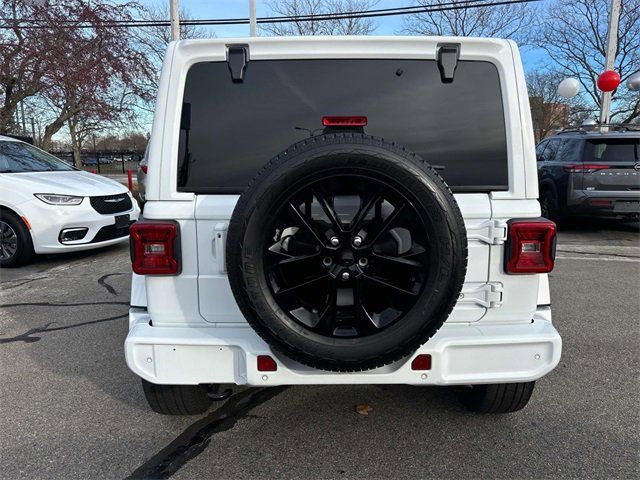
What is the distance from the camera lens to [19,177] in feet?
20.6

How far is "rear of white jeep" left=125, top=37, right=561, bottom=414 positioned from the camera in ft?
6.52

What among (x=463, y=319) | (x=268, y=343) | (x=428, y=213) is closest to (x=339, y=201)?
(x=428, y=213)

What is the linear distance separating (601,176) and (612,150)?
491 mm

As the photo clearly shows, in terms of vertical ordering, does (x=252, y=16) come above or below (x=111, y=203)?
above

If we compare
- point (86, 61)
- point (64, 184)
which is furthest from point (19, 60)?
point (64, 184)

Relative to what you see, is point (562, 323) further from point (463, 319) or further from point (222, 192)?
point (222, 192)

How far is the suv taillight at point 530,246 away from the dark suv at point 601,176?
684cm

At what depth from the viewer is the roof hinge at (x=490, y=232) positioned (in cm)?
214

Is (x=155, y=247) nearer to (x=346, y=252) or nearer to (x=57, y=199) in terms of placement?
(x=346, y=252)

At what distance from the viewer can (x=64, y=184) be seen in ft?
21.1

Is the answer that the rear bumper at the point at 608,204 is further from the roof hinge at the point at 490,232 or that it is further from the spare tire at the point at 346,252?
the spare tire at the point at 346,252

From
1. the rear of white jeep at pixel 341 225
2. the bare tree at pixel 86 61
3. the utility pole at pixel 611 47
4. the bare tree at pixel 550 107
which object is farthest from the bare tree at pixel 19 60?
the bare tree at pixel 550 107

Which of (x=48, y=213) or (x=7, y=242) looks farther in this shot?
(x=7, y=242)

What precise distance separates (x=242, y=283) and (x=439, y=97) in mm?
1291
